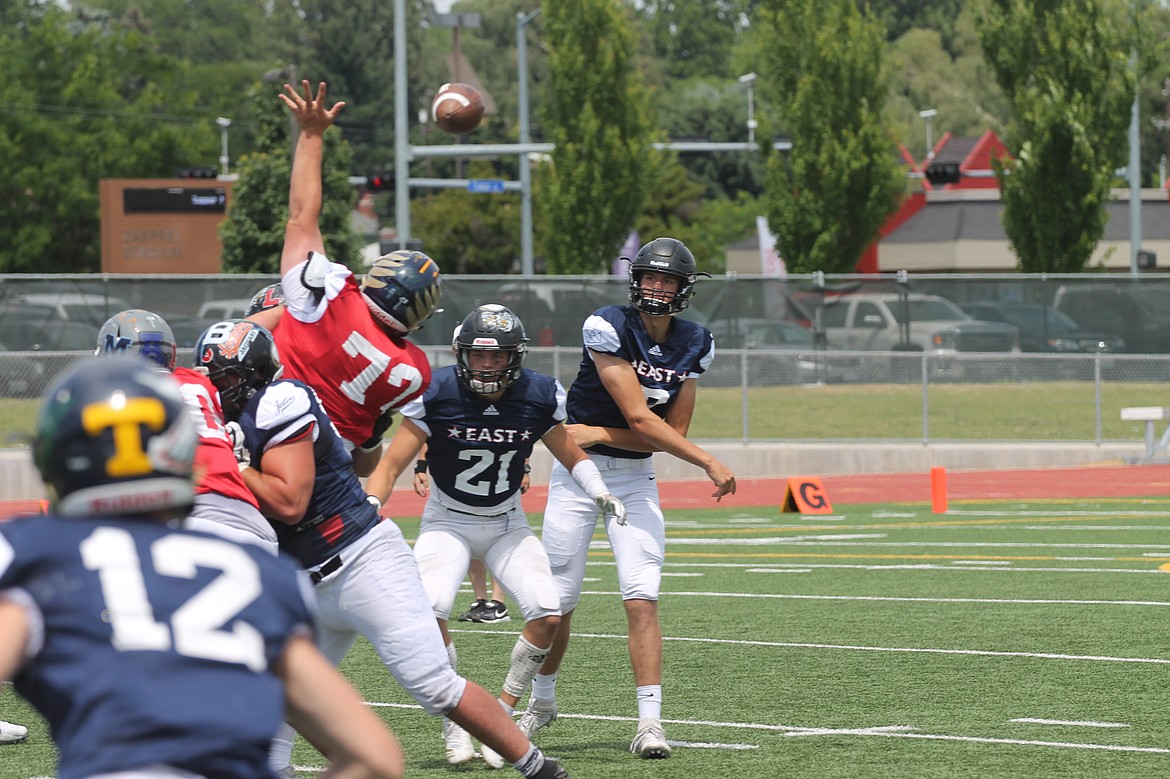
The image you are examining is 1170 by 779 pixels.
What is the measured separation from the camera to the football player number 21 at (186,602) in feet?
9.56

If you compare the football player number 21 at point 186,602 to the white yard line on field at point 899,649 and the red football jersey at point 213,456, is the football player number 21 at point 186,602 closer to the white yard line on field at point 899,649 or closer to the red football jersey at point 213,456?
the red football jersey at point 213,456

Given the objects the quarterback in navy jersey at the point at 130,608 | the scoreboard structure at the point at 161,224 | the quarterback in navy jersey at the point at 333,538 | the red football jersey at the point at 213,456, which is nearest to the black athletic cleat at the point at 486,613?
the quarterback in navy jersey at the point at 333,538

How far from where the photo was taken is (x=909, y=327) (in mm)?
26594

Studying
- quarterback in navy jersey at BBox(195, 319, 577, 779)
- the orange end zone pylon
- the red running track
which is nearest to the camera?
quarterback in navy jersey at BBox(195, 319, 577, 779)

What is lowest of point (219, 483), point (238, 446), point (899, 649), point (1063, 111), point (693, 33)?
point (899, 649)

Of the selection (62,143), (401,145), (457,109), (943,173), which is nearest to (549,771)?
(457,109)

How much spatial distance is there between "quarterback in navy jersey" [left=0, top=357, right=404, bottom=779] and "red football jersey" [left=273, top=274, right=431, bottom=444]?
3518 mm

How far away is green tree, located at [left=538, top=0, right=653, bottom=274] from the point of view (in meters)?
35.7

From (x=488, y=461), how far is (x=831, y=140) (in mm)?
27732

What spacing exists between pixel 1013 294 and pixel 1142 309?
6.25ft

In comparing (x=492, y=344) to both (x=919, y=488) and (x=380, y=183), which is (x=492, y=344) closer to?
(x=919, y=488)

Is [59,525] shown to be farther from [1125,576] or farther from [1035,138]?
[1035,138]

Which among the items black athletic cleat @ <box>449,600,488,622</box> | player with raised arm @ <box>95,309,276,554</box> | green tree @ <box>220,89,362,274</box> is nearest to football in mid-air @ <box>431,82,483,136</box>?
black athletic cleat @ <box>449,600,488,622</box>

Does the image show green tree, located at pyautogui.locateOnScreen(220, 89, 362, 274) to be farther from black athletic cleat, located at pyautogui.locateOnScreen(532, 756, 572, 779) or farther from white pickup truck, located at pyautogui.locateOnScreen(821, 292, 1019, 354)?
black athletic cleat, located at pyautogui.locateOnScreen(532, 756, 572, 779)
